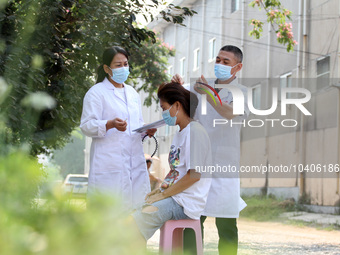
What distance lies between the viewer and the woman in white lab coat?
479 centimetres

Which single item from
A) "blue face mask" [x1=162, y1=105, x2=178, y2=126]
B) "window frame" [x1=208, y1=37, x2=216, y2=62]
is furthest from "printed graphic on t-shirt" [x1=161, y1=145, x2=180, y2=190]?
"window frame" [x1=208, y1=37, x2=216, y2=62]

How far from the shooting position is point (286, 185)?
71.6ft

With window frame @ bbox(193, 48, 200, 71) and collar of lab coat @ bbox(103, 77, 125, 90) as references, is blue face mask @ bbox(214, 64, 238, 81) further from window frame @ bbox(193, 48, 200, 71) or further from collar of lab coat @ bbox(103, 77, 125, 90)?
window frame @ bbox(193, 48, 200, 71)

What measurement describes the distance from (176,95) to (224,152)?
0.65 m

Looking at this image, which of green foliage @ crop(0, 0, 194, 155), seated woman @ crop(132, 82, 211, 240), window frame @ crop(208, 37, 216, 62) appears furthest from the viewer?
window frame @ crop(208, 37, 216, 62)

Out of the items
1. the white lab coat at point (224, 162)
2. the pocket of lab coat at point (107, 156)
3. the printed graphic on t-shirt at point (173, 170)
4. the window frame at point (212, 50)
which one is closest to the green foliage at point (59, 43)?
the pocket of lab coat at point (107, 156)

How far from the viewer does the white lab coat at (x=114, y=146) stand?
478 centimetres

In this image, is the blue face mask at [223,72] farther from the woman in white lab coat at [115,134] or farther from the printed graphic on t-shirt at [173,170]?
the printed graphic on t-shirt at [173,170]

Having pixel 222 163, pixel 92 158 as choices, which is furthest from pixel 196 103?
pixel 92 158

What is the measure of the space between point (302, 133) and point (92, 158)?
16.8m

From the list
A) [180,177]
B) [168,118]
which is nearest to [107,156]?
[168,118]

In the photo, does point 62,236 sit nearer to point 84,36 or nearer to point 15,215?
point 15,215

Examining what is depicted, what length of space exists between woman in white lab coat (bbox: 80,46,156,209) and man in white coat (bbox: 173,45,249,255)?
18.6 inches

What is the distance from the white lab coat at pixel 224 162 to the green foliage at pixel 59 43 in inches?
62.6
